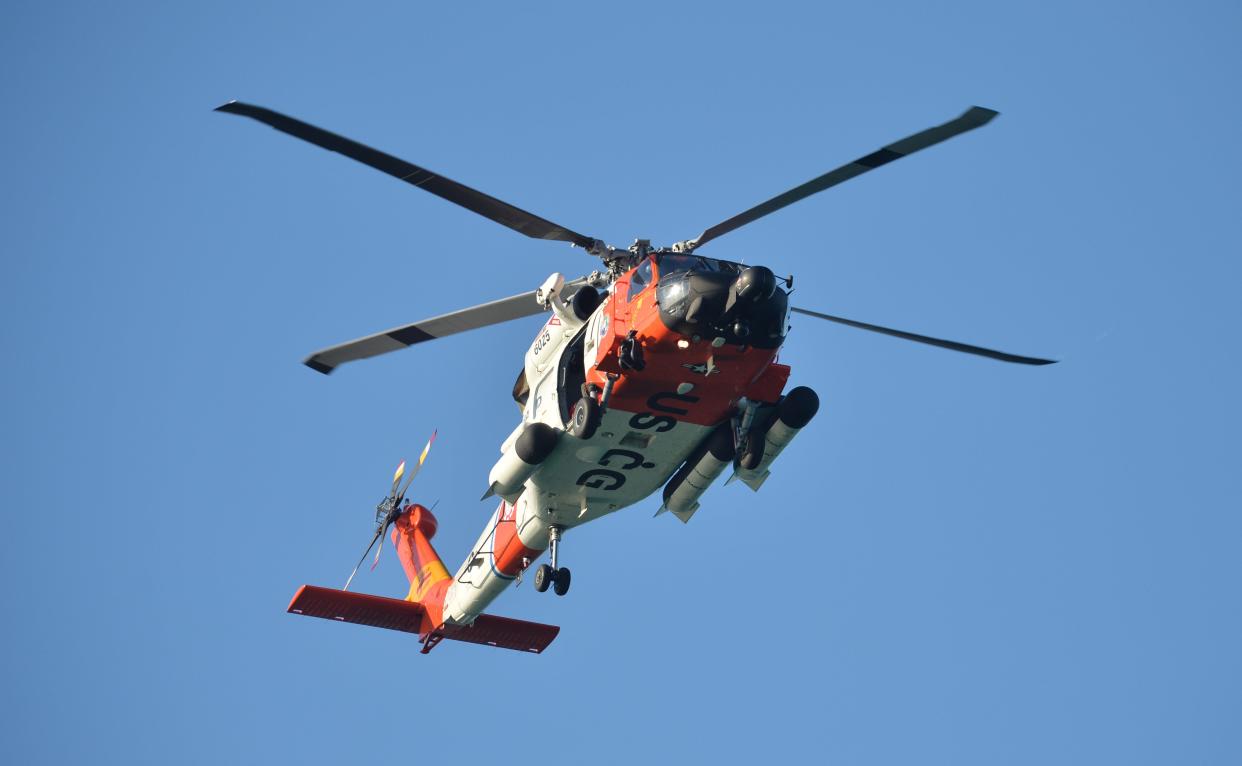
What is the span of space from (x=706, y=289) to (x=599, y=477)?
167 inches

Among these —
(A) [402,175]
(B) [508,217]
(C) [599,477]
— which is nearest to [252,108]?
(A) [402,175]

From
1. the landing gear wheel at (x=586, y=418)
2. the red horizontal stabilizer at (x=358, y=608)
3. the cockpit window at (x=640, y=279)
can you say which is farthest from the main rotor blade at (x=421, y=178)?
the red horizontal stabilizer at (x=358, y=608)

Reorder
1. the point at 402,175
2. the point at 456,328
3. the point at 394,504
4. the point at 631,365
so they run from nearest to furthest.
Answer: the point at 402,175 → the point at 631,365 → the point at 456,328 → the point at 394,504

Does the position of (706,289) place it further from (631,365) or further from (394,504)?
(394,504)

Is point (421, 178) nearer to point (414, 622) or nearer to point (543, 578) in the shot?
point (543, 578)

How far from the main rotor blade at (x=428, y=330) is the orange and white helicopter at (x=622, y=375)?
0.08 feet

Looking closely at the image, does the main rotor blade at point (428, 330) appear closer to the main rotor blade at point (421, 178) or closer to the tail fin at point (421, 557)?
the main rotor blade at point (421, 178)

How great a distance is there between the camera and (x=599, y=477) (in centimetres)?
2241

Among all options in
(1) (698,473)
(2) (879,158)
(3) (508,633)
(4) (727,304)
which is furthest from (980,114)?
(3) (508,633)

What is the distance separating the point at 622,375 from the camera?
2036cm

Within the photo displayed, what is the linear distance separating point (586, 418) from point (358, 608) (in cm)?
649

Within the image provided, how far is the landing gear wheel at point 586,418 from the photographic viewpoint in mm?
20625

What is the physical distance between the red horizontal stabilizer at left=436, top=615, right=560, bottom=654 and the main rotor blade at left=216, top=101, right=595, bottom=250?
7.65 meters

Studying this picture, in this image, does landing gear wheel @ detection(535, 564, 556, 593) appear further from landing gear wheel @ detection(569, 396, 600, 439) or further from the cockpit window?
the cockpit window
